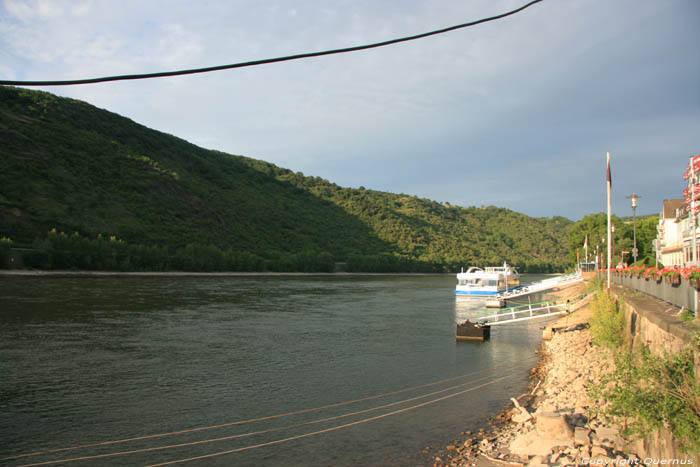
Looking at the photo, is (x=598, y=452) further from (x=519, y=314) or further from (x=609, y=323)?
(x=519, y=314)

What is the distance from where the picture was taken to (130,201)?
285ft

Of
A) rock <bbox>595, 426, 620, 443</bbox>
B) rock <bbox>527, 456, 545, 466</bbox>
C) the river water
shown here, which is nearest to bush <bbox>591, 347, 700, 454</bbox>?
rock <bbox>527, 456, 545, 466</bbox>

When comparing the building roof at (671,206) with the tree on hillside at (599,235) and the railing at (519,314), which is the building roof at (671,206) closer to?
the tree on hillside at (599,235)

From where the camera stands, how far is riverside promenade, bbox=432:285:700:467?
7.30 meters

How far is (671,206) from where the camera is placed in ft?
211

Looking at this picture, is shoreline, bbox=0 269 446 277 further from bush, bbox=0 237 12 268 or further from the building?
the building

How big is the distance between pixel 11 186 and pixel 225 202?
48.9m

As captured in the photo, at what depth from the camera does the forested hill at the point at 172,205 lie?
71.0 m

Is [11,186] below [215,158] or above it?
below

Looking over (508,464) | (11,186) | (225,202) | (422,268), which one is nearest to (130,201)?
(11,186)

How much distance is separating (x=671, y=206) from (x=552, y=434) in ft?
223

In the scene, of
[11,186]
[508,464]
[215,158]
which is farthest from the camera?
[215,158]

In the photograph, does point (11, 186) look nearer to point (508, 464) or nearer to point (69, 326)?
point (69, 326)

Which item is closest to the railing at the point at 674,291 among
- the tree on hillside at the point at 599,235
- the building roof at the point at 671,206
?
the building roof at the point at 671,206
